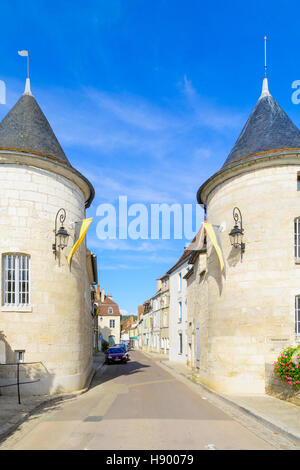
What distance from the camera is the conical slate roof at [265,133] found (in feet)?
42.5

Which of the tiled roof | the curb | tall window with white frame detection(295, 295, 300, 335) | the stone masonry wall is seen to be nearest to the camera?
the curb

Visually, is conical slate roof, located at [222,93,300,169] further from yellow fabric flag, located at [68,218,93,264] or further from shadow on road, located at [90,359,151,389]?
shadow on road, located at [90,359,151,389]

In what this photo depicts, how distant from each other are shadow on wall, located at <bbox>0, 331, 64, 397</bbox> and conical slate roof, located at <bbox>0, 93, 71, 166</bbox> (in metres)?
5.47

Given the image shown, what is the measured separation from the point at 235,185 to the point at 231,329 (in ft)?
15.1

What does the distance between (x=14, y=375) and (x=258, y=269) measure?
24.6 feet

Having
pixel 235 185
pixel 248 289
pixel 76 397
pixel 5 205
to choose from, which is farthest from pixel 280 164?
pixel 76 397

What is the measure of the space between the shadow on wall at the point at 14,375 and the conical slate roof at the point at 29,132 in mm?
5474

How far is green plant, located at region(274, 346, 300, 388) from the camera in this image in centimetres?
956

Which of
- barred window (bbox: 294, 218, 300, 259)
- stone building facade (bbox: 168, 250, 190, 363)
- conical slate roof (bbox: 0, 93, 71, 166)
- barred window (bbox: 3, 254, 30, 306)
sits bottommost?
stone building facade (bbox: 168, 250, 190, 363)

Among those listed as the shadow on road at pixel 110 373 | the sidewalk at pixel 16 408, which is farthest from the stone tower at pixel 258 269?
the shadow on road at pixel 110 373

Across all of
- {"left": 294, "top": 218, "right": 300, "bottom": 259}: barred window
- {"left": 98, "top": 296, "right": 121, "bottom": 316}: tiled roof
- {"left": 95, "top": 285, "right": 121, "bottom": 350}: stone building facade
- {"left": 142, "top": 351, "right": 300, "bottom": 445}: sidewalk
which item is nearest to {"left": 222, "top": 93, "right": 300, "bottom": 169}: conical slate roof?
{"left": 294, "top": 218, "right": 300, "bottom": 259}: barred window

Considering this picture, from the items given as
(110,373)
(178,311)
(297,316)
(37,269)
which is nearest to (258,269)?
(297,316)

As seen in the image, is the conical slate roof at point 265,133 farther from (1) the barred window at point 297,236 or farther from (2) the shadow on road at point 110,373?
(2) the shadow on road at point 110,373

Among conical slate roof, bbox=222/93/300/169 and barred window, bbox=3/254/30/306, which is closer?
barred window, bbox=3/254/30/306
